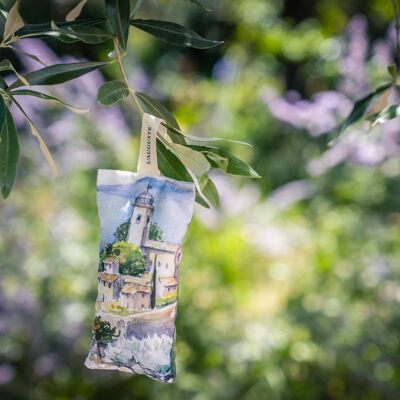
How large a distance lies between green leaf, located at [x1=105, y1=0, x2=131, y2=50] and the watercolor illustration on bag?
156 millimetres

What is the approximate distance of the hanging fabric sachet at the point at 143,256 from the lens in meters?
0.75

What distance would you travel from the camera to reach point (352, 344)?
2.57 m

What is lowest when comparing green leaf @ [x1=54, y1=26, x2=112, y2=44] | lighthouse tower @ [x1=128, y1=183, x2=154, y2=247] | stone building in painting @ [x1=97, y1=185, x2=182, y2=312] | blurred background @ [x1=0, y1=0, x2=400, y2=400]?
blurred background @ [x1=0, y1=0, x2=400, y2=400]

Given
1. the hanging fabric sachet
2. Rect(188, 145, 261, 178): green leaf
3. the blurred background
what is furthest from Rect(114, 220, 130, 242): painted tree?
the blurred background

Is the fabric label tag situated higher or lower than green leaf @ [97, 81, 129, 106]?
lower

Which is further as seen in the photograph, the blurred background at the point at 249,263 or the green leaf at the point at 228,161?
the blurred background at the point at 249,263

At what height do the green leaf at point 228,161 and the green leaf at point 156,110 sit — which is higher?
the green leaf at point 156,110

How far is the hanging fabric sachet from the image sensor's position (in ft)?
2.45

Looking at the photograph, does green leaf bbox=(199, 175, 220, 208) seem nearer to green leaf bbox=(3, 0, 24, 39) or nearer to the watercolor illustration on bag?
the watercolor illustration on bag

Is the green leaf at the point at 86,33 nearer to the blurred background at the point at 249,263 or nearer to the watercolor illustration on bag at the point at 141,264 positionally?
the watercolor illustration on bag at the point at 141,264

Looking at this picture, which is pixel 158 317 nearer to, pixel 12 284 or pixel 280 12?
→ pixel 12 284

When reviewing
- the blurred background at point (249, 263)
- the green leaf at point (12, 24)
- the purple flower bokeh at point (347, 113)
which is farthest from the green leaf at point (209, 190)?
the purple flower bokeh at point (347, 113)

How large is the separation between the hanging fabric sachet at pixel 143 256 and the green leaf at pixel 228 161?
61 mm

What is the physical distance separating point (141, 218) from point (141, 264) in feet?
0.16
